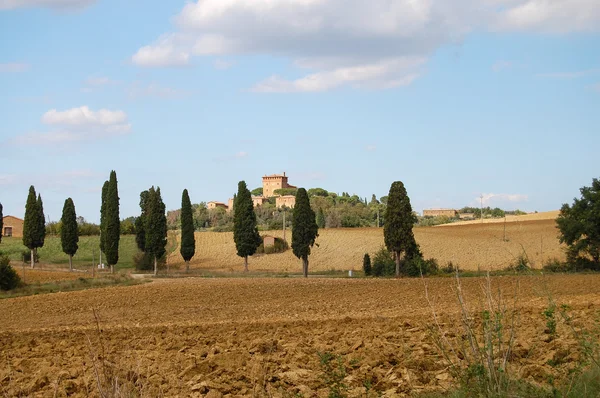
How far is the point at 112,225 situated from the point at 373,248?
31283mm

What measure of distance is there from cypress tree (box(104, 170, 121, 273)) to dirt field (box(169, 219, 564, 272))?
12.8 m

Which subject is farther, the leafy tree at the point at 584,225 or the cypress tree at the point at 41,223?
the cypress tree at the point at 41,223

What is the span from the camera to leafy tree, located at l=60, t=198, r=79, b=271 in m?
77.1

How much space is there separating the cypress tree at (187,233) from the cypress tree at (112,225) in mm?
6665

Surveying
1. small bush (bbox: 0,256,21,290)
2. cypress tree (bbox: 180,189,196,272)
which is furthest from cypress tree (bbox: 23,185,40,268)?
small bush (bbox: 0,256,21,290)

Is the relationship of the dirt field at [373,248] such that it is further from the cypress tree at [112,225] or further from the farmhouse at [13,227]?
the farmhouse at [13,227]

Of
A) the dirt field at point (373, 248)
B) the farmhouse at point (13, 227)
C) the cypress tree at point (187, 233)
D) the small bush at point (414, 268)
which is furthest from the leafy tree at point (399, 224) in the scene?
the farmhouse at point (13, 227)

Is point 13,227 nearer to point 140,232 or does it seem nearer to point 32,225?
point 140,232

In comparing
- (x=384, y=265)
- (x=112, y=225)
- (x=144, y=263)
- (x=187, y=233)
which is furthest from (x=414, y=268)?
(x=144, y=263)

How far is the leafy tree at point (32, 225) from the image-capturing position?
7775cm

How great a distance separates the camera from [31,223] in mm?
77938

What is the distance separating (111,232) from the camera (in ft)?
241

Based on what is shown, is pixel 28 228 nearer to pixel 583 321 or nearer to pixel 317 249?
pixel 317 249

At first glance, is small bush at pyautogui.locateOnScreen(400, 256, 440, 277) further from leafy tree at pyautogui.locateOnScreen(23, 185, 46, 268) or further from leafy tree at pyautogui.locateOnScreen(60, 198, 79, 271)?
leafy tree at pyautogui.locateOnScreen(23, 185, 46, 268)
